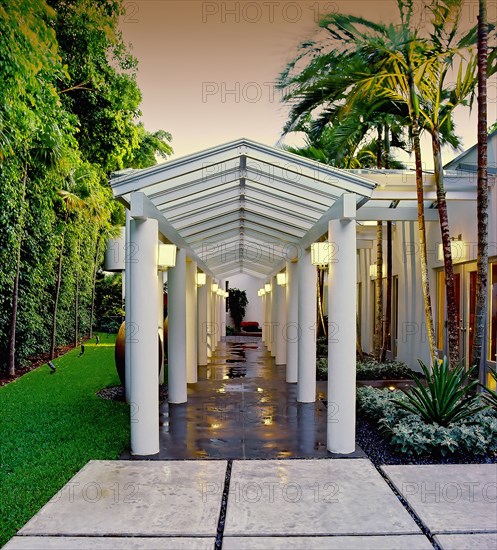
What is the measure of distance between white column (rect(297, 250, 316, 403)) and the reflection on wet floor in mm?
278

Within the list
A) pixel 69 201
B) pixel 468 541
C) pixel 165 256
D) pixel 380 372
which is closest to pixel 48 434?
pixel 165 256

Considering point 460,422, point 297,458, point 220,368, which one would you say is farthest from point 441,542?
point 220,368

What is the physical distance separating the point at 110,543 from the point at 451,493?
3017 millimetres

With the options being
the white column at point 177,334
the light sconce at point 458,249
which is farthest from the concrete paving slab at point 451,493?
the light sconce at point 458,249

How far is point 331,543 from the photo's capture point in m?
3.75

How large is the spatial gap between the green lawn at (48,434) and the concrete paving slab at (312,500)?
5.62 ft

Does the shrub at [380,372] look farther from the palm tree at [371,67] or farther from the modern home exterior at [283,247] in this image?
the palm tree at [371,67]

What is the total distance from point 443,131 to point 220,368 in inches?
308

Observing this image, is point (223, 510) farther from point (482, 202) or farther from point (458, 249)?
point (458, 249)

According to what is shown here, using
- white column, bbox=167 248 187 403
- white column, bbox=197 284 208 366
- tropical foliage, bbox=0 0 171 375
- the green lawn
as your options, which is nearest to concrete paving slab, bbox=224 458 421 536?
the green lawn

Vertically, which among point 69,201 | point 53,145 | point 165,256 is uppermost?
point 53,145

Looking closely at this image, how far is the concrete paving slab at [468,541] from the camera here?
12.1ft

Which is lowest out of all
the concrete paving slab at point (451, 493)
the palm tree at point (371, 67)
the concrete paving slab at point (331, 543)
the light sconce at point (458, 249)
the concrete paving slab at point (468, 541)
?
the concrete paving slab at point (451, 493)

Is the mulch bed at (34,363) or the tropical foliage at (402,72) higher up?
the tropical foliage at (402,72)
